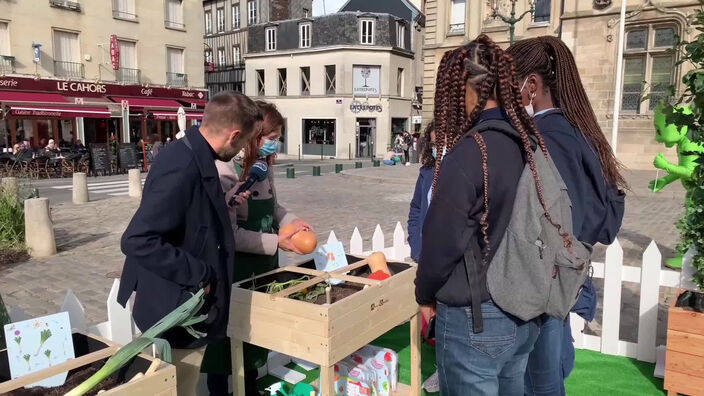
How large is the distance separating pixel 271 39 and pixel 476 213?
39658 mm

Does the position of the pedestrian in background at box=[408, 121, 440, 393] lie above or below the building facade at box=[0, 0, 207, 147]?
below

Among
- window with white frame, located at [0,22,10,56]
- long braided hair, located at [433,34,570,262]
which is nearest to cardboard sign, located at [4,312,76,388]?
long braided hair, located at [433,34,570,262]

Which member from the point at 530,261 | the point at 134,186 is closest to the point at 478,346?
the point at 530,261

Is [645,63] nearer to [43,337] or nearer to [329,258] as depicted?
[329,258]

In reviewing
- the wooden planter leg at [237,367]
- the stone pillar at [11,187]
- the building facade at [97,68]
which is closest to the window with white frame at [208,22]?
the building facade at [97,68]

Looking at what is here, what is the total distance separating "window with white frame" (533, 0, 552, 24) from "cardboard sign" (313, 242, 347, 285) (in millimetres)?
23724

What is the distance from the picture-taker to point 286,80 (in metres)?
38.7

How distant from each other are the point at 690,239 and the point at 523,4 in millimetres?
22148

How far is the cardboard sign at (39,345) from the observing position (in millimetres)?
2020

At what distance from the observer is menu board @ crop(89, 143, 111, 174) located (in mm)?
19781

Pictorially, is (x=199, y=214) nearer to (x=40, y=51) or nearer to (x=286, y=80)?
(x=40, y=51)

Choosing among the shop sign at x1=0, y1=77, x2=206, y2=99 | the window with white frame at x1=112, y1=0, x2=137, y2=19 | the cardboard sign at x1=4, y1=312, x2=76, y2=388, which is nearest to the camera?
the cardboard sign at x1=4, y1=312, x2=76, y2=388

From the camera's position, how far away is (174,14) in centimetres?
2855

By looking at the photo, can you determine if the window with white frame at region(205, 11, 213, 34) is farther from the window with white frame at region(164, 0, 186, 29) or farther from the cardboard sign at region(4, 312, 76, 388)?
the cardboard sign at region(4, 312, 76, 388)
